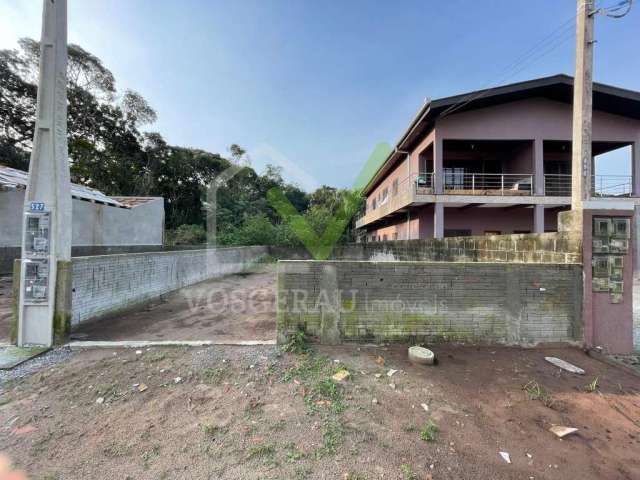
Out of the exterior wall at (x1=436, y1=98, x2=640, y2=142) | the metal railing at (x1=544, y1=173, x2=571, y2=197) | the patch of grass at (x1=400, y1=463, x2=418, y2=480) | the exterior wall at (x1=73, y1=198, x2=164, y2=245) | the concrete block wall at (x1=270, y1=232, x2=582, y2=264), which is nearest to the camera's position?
the patch of grass at (x1=400, y1=463, x2=418, y2=480)

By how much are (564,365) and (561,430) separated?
133 cm

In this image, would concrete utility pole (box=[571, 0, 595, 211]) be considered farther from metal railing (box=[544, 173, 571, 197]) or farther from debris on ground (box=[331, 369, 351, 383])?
metal railing (box=[544, 173, 571, 197])

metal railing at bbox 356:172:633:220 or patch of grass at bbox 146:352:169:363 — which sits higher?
metal railing at bbox 356:172:633:220

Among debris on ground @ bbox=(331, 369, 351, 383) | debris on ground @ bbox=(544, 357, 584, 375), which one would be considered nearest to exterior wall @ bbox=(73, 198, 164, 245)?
debris on ground @ bbox=(331, 369, 351, 383)

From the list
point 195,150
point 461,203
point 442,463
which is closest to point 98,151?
point 195,150

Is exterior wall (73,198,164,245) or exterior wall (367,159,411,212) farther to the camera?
exterior wall (367,159,411,212)

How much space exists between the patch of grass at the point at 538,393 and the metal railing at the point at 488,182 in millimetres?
8680

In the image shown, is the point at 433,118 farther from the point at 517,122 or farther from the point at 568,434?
the point at 568,434

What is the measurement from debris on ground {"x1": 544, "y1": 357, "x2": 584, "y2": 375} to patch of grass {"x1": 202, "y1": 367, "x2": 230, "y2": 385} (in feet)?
12.1

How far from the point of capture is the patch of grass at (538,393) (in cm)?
235

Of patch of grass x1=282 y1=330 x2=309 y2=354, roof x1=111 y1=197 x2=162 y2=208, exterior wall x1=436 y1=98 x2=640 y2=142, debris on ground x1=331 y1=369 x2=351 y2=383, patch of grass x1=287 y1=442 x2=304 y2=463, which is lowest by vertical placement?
patch of grass x1=287 y1=442 x2=304 y2=463

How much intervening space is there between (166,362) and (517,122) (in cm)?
1246

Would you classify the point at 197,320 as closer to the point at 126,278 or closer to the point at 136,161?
the point at 126,278

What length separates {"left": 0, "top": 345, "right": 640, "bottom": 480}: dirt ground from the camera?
1.69 metres
